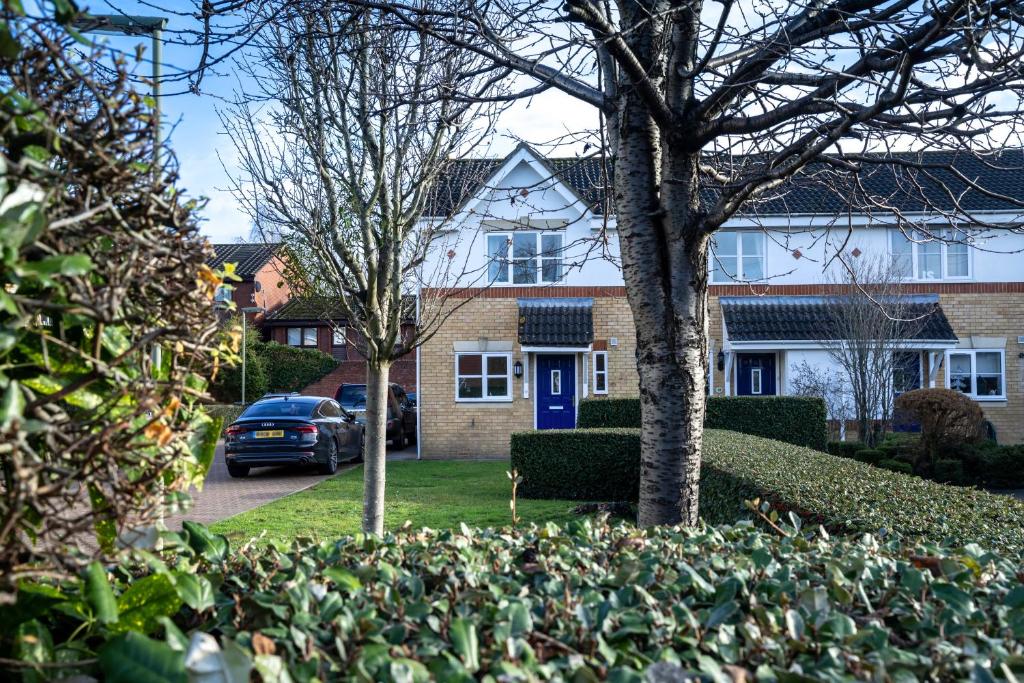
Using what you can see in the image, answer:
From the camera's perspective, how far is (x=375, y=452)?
719cm

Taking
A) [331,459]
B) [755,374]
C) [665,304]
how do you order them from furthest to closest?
[755,374] → [331,459] → [665,304]

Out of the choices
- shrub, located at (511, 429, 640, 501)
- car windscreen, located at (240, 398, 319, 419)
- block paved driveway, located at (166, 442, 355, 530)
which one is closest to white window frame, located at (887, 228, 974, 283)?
shrub, located at (511, 429, 640, 501)

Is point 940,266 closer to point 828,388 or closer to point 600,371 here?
point 828,388

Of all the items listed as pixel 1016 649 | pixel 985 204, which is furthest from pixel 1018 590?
pixel 985 204

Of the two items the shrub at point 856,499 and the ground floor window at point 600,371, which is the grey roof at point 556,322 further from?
the shrub at point 856,499

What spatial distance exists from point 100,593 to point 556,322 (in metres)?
19.8

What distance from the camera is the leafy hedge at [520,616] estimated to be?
1687 millimetres

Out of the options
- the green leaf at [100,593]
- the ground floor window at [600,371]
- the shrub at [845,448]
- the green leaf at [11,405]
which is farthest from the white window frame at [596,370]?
the green leaf at [11,405]

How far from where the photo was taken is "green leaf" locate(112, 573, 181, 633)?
1.94 meters

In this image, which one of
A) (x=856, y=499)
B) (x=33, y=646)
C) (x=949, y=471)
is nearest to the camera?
(x=33, y=646)

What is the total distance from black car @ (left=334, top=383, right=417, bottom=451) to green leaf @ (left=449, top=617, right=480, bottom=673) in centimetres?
1985

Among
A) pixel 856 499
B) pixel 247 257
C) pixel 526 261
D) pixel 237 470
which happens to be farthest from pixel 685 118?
pixel 247 257

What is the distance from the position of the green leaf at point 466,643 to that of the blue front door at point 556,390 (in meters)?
19.8

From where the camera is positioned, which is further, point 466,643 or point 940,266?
point 940,266
